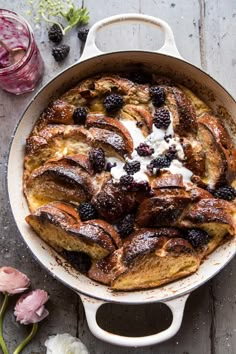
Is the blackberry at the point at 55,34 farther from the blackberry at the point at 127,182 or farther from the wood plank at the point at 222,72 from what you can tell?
the blackberry at the point at 127,182

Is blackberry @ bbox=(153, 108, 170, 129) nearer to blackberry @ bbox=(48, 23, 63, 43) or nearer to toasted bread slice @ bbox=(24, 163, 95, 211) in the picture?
toasted bread slice @ bbox=(24, 163, 95, 211)

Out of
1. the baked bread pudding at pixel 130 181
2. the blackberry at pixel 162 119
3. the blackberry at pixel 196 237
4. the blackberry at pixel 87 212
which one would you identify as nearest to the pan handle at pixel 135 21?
the baked bread pudding at pixel 130 181

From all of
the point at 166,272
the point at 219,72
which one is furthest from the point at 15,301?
the point at 219,72

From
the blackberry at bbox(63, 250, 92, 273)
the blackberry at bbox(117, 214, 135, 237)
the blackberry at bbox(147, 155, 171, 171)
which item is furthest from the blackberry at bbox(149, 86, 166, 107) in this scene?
the blackberry at bbox(63, 250, 92, 273)

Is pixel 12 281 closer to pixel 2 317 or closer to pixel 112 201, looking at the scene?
pixel 2 317

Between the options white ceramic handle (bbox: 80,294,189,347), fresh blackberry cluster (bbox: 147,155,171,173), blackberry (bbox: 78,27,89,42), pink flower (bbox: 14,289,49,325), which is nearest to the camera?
white ceramic handle (bbox: 80,294,189,347)

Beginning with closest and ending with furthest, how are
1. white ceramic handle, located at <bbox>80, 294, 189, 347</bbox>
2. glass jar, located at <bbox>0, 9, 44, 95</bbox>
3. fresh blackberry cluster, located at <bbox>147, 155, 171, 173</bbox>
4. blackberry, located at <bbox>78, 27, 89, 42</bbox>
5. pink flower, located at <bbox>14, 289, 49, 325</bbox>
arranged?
white ceramic handle, located at <bbox>80, 294, 189, 347</bbox>
fresh blackberry cluster, located at <bbox>147, 155, 171, 173</bbox>
pink flower, located at <bbox>14, 289, 49, 325</bbox>
glass jar, located at <bbox>0, 9, 44, 95</bbox>
blackberry, located at <bbox>78, 27, 89, 42</bbox>
